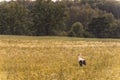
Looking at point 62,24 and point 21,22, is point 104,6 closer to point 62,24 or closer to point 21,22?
point 62,24

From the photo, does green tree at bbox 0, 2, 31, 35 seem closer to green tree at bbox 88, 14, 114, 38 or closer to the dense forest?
the dense forest

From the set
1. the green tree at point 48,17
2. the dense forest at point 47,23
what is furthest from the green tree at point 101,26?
the green tree at point 48,17

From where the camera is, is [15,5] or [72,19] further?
[72,19]

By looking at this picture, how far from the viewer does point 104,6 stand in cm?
11962

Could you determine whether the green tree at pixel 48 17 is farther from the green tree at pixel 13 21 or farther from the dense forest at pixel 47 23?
the green tree at pixel 13 21

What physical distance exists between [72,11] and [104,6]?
1610cm

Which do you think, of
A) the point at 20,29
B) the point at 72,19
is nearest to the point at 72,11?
the point at 72,19

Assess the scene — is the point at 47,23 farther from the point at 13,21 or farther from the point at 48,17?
the point at 13,21

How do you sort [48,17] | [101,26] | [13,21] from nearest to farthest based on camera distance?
[101,26], [13,21], [48,17]

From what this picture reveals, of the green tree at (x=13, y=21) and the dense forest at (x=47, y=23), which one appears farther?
the green tree at (x=13, y=21)

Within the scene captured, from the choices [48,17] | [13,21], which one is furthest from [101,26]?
[13,21]

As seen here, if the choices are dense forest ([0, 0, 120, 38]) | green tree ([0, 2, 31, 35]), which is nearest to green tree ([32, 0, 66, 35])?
dense forest ([0, 0, 120, 38])

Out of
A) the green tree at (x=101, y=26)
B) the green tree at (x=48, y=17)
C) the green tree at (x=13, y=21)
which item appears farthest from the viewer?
the green tree at (x=48, y=17)

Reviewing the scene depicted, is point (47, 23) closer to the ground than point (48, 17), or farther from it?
closer to the ground
